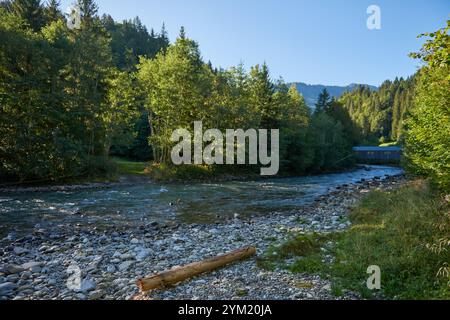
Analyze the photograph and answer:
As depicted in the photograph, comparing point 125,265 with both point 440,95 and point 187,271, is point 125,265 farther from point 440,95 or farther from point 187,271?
point 440,95

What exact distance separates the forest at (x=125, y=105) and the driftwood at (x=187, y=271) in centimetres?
569

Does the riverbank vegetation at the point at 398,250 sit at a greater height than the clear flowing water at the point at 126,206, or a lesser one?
greater

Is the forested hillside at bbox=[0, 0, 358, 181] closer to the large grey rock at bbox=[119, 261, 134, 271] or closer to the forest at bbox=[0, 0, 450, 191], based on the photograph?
the forest at bbox=[0, 0, 450, 191]

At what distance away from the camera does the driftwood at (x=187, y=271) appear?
5.58m

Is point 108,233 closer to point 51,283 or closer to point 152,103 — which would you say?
point 51,283

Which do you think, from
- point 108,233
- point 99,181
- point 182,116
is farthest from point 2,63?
point 108,233

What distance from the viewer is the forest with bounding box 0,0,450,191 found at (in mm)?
18406

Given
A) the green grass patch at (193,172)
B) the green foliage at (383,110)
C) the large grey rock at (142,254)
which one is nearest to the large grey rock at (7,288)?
the large grey rock at (142,254)

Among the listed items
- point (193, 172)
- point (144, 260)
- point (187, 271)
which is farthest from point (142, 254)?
point (193, 172)

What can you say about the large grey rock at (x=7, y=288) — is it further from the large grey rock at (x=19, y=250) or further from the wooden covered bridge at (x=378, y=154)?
the wooden covered bridge at (x=378, y=154)

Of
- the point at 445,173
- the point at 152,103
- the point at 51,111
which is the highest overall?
the point at 152,103

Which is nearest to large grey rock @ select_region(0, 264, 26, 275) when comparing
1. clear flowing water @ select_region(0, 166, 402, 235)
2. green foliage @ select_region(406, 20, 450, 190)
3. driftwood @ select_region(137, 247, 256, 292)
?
driftwood @ select_region(137, 247, 256, 292)
